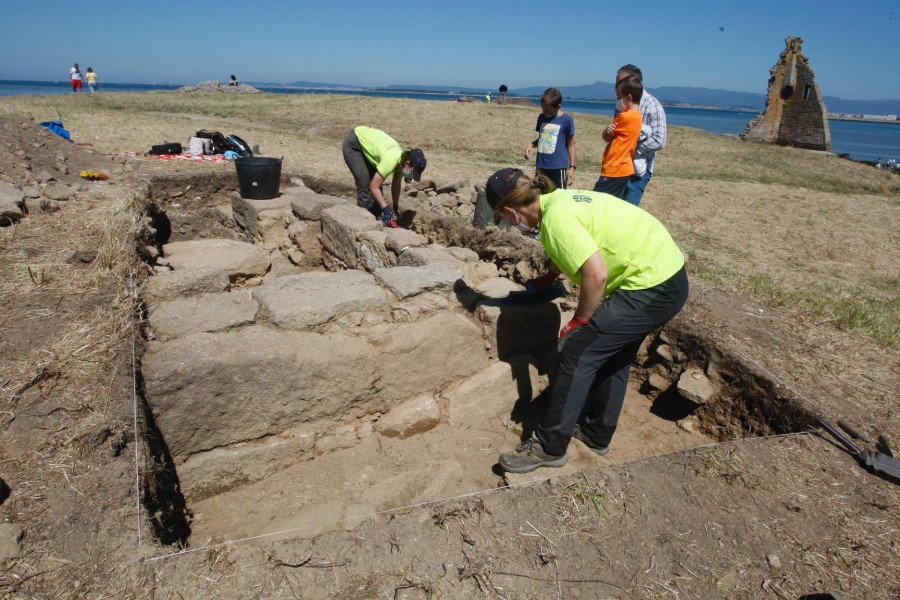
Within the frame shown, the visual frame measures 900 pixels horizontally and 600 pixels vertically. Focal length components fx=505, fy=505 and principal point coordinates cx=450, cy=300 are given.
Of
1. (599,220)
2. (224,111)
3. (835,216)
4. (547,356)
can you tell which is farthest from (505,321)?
(224,111)

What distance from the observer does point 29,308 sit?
10.2 feet

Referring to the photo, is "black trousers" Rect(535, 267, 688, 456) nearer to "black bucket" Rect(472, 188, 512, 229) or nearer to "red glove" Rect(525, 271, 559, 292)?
"red glove" Rect(525, 271, 559, 292)

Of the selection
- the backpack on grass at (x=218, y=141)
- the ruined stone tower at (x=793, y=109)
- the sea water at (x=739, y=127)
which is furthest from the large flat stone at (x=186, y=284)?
the ruined stone tower at (x=793, y=109)

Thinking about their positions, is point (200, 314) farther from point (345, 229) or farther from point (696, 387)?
point (696, 387)

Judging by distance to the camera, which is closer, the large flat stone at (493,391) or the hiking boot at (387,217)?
the large flat stone at (493,391)

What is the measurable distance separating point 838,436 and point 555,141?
3832 millimetres

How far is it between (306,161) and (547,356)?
734 cm

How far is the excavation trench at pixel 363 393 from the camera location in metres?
2.79

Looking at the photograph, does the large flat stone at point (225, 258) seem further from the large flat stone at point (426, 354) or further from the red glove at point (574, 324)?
the red glove at point (574, 324)

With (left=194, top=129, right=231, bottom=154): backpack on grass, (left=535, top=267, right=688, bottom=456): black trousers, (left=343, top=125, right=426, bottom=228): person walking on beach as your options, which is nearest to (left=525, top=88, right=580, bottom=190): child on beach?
(left=343, top=125, right=426, bottom=228): person walking on beach

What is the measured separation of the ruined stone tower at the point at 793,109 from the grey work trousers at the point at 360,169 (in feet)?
74.1

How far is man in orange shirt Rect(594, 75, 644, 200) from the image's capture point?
4441 mm

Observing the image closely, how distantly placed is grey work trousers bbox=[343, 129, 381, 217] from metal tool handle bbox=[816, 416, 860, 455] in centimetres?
464

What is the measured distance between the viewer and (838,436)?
2754 millimetres
